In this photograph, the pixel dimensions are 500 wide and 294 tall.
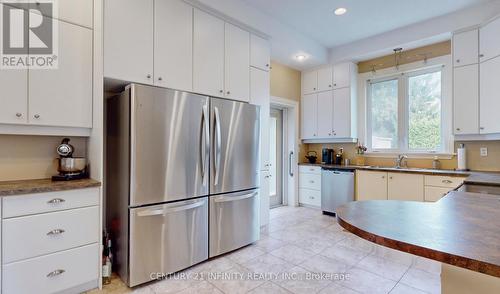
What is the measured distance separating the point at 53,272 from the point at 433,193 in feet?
13.4

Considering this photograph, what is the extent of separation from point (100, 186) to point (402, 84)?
4511 millimetres

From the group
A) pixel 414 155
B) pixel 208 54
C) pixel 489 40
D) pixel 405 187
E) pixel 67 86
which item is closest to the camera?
pixel 67 86

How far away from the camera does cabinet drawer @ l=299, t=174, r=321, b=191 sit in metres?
4.53

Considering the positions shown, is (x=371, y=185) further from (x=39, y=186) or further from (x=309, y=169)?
(x=39, y=186)

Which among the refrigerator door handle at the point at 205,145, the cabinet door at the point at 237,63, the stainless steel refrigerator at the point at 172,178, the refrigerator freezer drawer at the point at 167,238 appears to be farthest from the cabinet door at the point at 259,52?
the refrigerator freezer drawer at the point at 167,238

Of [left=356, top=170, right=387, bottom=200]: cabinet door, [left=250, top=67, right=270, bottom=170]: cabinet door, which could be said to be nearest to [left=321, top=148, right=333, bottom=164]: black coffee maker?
[left=356, top=170, right=387, bottom=200]: cabinet door

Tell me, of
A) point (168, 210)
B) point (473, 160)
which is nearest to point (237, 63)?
point (168, 210)

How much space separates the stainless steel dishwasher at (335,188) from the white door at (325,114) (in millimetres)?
725

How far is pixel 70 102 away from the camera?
6.82 ft

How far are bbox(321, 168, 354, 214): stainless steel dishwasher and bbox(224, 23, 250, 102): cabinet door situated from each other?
212 centimetres

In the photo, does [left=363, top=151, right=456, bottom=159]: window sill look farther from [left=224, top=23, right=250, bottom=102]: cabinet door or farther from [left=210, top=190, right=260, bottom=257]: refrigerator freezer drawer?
[left=224, top=23, right=250, bottom=102]: cabinet door

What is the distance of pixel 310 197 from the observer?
184 inches

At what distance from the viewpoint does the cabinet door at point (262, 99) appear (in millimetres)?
3164

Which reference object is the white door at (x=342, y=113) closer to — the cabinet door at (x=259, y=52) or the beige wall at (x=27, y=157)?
the cabinet door at (x=259, y=52)
